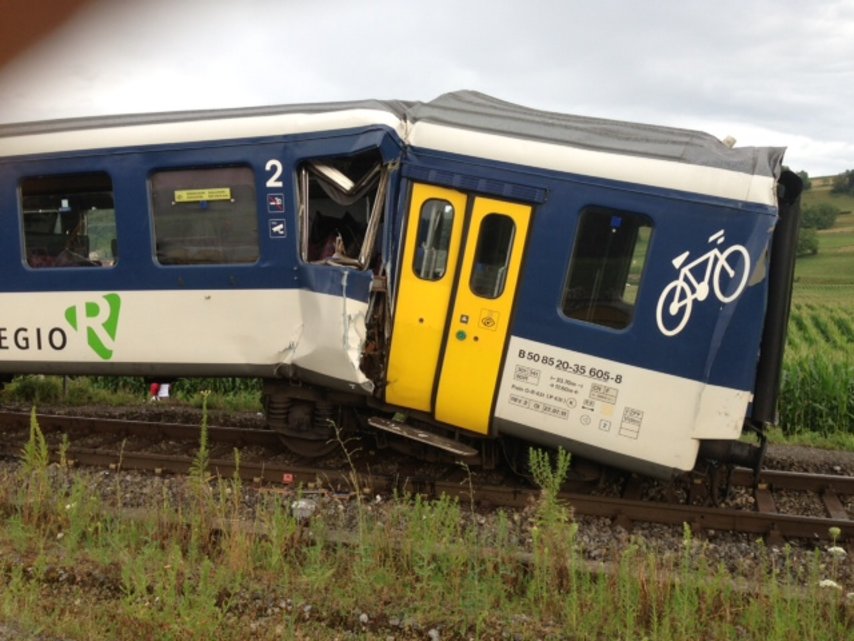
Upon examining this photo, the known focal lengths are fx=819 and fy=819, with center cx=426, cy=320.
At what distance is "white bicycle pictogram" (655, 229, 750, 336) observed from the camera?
5.91 meters

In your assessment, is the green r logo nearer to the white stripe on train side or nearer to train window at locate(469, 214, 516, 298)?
the white stripe on train side

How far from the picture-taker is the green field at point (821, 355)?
36.1 feet

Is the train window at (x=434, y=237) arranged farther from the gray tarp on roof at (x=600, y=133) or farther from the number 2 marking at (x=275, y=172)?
the number 2 marking at (x=275, y=172)

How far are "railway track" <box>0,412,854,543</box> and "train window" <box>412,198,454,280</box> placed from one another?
1787 mm

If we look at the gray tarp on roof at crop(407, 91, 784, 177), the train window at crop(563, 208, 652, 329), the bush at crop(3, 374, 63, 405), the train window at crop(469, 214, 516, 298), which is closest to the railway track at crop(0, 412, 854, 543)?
the train window at crop(563, 208, 652, 329)

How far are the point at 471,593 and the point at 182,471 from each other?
3778 mm

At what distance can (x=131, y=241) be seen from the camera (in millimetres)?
→ 7398

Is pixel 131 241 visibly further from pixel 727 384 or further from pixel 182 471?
pixel 727 384

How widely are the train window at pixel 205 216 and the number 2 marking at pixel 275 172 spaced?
7.7 inches

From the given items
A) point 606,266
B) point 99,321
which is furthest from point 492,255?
point 99,321

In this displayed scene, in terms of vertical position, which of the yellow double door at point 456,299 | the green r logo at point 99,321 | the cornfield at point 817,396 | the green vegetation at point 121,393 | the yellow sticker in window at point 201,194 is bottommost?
the green vegetation at point 121,393

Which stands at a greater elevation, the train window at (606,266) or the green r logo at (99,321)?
the train window at (606,266)

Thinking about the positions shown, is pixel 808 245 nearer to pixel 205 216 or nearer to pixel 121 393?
pixel 121 393

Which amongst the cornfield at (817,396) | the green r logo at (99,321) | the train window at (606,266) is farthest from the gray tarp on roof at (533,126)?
the cornfield at (817,396)
